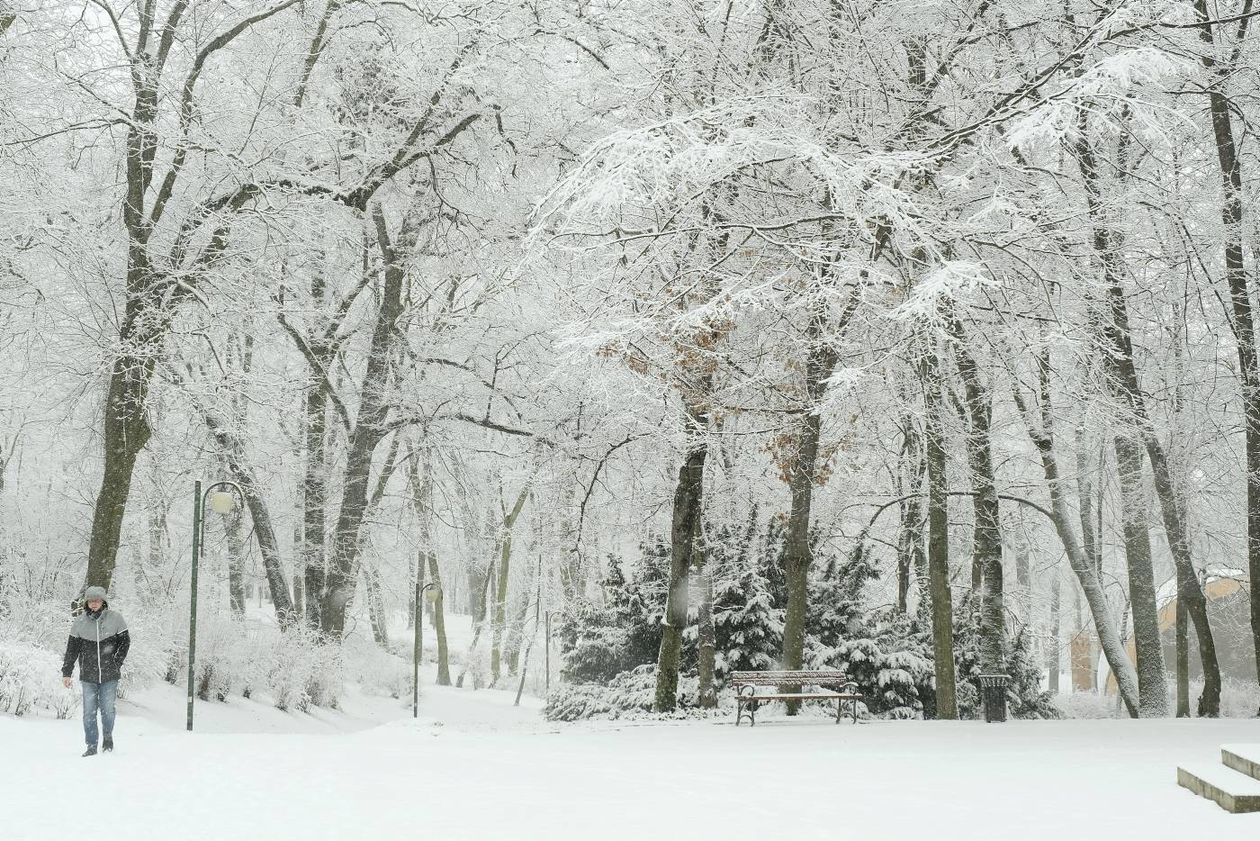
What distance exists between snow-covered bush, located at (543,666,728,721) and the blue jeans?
7114 millimetres

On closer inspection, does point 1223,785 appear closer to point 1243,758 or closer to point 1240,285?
point 1243,758


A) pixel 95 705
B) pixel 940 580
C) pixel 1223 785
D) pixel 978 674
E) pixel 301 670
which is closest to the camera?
pixel 1223 785

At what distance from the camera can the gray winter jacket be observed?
33.3 ft

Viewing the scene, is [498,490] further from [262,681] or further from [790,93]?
[790,93]

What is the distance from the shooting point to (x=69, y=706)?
12.0m

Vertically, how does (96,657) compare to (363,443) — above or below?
below

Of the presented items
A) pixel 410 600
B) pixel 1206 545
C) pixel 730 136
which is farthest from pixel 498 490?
pixel 410 600

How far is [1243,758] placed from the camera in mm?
6980

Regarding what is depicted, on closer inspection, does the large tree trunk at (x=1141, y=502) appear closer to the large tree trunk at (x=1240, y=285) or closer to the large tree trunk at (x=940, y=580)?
the large tree trunk at (x=1240, y=285)

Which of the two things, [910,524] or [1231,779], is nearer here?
[1231,779]

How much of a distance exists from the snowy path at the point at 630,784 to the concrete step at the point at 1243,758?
0.40 metres

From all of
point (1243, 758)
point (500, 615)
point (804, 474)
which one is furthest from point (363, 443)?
point (1243, 758)

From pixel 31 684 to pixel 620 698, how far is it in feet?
26.8

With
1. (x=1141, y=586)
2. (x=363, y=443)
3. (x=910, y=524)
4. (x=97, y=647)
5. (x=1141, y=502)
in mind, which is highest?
(x=363, y=443)
